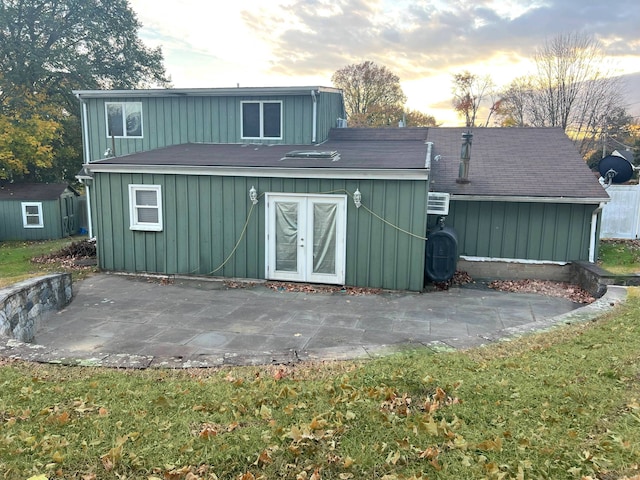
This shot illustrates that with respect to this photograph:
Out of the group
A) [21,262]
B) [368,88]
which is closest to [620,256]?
[21,262]

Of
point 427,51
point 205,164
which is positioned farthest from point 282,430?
point 427,51

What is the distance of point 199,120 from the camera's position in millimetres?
14094

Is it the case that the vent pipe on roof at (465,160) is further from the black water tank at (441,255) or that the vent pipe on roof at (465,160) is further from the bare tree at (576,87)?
the bare tree at (576,87)

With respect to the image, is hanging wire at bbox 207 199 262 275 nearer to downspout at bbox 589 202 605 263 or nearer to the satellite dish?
downspout at bbox 589 202 605 263

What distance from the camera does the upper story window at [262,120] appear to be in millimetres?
13312

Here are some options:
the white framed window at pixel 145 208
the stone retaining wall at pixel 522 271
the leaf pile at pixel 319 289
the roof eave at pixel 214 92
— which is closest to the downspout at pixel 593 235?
the stone retaining wall at pixel 522 271

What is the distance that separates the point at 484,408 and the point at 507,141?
12.0 meters

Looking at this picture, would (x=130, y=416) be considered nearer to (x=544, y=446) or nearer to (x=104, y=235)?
(x=544, y=446)

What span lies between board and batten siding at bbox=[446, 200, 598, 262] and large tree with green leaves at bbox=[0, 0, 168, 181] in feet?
66.7

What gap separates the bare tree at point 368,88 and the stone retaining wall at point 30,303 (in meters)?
29.8

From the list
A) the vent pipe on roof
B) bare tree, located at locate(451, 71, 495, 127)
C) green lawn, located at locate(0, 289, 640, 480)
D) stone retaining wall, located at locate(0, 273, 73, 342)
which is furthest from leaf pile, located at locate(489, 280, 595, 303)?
bare tree, located at locate(451, 71, 495, 127)

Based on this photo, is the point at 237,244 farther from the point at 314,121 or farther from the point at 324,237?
the point at 314,121

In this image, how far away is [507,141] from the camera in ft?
45.2

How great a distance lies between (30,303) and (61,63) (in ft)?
66.3
